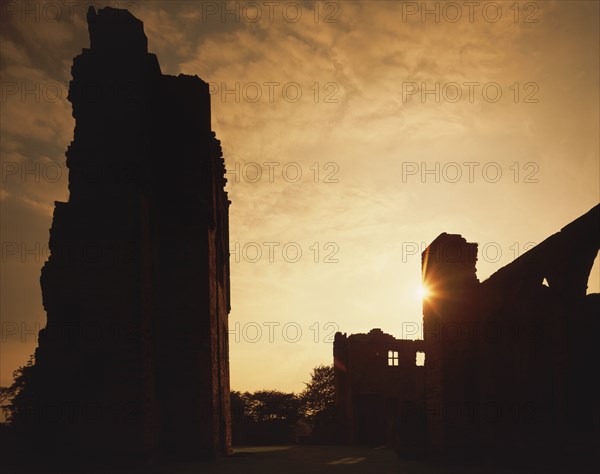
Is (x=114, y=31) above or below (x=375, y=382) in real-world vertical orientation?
above

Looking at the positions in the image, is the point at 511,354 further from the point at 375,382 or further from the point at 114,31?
the point at 375,382

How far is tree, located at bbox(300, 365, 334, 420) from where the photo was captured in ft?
204

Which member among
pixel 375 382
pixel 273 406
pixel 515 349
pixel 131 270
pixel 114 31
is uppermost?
pixel 114 31

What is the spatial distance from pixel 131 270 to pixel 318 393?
5374cm

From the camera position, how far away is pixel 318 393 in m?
63.1

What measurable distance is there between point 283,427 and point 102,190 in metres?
29.4

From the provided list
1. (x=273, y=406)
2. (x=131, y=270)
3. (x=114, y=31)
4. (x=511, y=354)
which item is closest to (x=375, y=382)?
(x=511, y=354)

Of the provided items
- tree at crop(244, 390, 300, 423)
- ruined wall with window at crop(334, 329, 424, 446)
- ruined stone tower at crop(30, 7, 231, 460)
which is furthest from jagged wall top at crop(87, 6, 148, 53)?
tree at crop(244, 390, 300, 423)

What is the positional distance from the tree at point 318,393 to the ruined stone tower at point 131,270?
153ft

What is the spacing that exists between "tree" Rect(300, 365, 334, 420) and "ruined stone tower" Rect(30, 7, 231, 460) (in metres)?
46.7

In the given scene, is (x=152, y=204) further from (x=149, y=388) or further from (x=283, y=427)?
(x=283, y=427)

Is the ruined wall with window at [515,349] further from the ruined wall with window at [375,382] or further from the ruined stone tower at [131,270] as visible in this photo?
the ruined wall with window at [375,382]

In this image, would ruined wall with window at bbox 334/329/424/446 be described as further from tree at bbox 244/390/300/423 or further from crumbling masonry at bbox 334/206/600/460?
tree at bbox 244/390/300/423

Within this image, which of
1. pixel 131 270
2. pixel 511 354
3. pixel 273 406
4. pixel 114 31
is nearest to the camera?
pixel 131 270
